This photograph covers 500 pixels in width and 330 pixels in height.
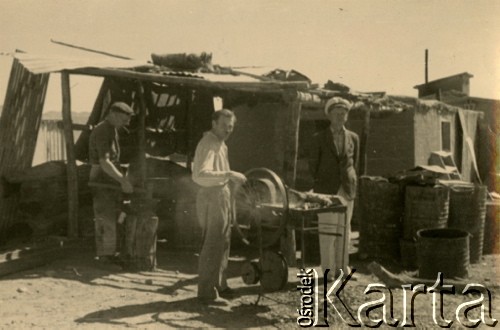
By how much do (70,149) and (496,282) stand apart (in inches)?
239

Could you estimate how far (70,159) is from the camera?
8.17 m

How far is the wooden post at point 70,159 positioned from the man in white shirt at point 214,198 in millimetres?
3165

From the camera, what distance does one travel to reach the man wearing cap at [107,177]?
7297mm

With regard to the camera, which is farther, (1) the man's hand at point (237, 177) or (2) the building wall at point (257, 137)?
(2) the building wall at point (257, 137)

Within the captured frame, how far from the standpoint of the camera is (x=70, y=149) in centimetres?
812

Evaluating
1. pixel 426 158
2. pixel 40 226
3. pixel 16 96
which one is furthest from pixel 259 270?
pixel 426 158

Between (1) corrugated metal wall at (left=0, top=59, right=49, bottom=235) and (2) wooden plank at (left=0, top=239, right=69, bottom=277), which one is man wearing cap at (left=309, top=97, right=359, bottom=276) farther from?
(1) corrugated metal wall at (left=0, top=59, right=49, bottom=235)

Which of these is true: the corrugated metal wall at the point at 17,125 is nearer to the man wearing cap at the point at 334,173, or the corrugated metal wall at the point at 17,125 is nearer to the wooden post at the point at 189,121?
the wooden post at the point at 189,121

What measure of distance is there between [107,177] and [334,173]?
3035mm

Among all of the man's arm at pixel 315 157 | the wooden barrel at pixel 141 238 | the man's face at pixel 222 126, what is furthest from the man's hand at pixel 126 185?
the man's arm at pixel 315 157

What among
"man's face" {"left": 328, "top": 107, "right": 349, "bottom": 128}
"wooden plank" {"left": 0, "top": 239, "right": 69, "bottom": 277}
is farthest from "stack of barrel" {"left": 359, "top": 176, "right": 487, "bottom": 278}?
"wooden plank" {"left": 0, "top": 239, "right": 69, "bottom": 277}

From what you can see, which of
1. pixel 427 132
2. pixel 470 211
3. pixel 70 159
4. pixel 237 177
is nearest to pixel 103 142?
pixel 70 159

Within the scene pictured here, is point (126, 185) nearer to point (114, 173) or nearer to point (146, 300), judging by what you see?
point (114, 173)

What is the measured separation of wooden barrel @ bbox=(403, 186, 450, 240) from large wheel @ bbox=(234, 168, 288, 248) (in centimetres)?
276
